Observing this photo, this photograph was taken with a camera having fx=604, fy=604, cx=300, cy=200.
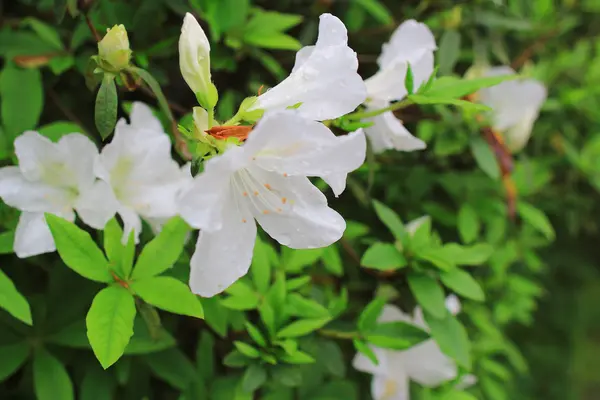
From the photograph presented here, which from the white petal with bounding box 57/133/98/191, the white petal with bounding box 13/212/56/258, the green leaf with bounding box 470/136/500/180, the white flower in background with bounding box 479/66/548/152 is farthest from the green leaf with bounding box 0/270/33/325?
the white flower in background with bounding box 479/66/548/152

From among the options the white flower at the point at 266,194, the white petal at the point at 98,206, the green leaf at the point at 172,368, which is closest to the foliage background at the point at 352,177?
the green leaf at the point at 172,368

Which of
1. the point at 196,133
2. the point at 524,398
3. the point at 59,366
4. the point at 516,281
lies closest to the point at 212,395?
the point at 59,366

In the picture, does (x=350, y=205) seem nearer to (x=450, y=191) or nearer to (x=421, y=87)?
(x=450, y=191)

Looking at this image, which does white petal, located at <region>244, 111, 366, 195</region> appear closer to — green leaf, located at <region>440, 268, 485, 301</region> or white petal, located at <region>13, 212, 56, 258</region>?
white petal, located at <region>13, 212, 56, 258</region>

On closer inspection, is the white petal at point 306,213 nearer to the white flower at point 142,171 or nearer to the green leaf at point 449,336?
the white flower at point 142,171

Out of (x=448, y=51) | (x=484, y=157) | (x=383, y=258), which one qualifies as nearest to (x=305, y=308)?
(x=383, y=258)
